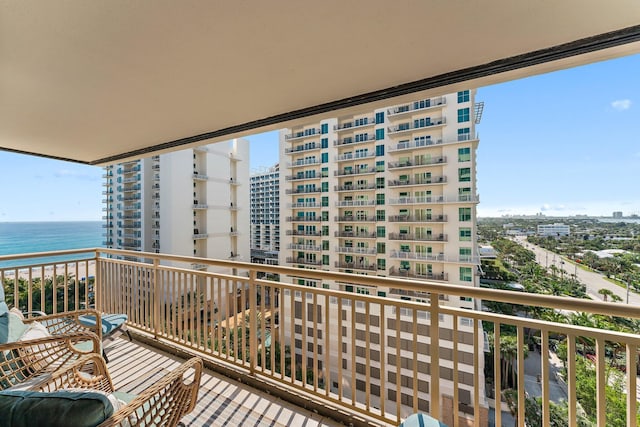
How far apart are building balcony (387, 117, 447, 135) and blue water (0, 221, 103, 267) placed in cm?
2245

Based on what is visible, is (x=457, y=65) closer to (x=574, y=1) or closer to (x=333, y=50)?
(x=574, y=1)

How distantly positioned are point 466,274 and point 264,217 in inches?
745

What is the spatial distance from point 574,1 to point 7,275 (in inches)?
191

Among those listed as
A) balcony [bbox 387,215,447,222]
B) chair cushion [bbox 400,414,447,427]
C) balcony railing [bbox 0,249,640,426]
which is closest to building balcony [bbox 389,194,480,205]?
balcony [bbox 387,215,447,222]

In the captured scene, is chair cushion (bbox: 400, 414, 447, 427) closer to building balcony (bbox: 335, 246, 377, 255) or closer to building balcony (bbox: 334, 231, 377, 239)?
building balcony (bbox: 335, 246, 377, 255)

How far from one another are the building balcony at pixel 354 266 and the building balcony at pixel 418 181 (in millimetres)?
5152

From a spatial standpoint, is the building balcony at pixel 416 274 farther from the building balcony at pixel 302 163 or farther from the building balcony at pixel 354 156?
the building balcony at pixel 302 163

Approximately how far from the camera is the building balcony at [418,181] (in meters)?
15.3

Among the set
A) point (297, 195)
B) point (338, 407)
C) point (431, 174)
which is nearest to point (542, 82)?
point (431, 174)

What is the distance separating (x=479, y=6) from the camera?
1.14 m

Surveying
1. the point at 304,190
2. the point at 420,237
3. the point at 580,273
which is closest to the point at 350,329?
the point at 580,273

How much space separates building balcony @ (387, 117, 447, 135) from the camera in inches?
604

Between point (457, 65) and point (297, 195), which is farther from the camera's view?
point (297, 195)

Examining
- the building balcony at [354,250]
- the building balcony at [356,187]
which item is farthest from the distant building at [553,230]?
the building balcony at [356,187]
